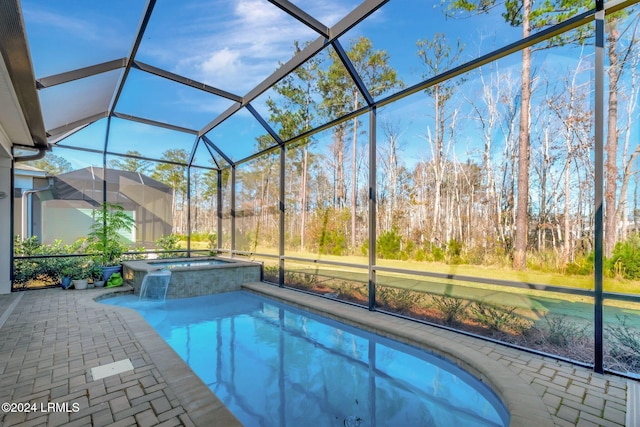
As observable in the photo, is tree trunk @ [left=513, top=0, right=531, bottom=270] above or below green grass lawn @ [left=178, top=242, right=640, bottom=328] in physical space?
above

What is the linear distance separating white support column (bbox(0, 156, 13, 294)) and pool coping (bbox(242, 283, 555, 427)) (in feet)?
18.1

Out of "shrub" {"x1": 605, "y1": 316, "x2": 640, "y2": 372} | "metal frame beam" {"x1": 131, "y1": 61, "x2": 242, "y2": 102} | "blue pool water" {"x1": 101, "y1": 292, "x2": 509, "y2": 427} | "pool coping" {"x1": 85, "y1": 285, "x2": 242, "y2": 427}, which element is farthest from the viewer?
"metal frame beam" {"x1": 131, "y1": 61, "x2": 242, "y2": 102}

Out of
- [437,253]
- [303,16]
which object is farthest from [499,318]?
[303,16]

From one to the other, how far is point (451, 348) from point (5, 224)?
27.8 ft

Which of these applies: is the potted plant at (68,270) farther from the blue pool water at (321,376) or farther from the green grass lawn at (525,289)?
the green grass lawn at (525,289)

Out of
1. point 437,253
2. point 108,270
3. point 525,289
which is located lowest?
point 108,270

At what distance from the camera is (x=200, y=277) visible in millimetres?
6988

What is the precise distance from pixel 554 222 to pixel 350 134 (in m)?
4.42

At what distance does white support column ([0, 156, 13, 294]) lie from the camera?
6.10 metres

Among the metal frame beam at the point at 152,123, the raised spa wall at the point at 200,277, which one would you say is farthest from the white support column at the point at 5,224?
the metal frame beam at the point at 152,123

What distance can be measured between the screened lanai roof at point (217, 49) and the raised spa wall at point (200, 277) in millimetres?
3373

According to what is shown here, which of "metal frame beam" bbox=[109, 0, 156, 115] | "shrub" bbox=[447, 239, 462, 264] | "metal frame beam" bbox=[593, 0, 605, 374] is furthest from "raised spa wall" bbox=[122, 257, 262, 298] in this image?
"metal frame beam" bbox=[593, 0, 605, 374]

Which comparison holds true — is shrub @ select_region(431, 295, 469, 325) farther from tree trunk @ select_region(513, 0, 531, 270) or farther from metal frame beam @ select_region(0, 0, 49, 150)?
metal frame beam @ select_region(0, 0, 49, 150)

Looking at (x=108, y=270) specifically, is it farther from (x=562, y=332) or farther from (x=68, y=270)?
(x=562, y=332)
